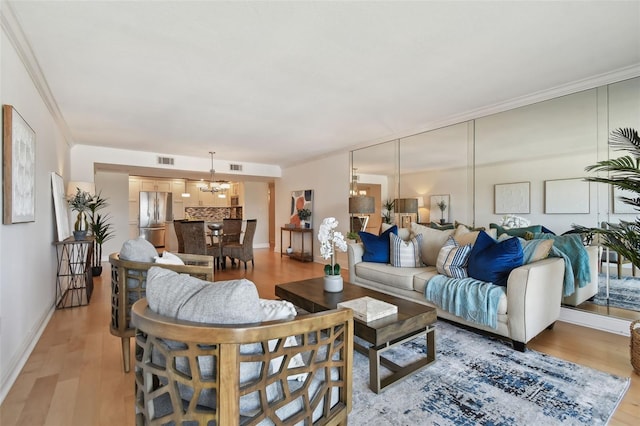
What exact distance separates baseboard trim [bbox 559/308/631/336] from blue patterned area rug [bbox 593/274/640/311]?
0.15m

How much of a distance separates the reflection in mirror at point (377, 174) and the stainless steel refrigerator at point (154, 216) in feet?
22.5

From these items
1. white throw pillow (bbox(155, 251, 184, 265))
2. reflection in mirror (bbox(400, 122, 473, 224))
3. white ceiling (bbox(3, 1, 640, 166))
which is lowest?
white throw pillow (bbox(155, 251, 184, 265))

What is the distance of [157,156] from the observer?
608cm

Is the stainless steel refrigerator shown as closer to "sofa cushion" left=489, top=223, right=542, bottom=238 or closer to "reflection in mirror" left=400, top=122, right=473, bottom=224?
"reflection in mirror" left=400, top=122, right=473, bottom=224

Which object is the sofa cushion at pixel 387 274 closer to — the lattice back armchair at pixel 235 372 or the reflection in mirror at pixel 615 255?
the reflection in mirror at pixel 615 255

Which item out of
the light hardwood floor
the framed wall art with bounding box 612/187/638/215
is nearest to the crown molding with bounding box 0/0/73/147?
the light hardwood floor

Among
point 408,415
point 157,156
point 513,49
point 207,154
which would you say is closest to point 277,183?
point 207,154

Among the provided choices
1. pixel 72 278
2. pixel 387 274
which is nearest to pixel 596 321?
pixel 387 274

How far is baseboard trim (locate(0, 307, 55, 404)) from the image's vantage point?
1.86 metres

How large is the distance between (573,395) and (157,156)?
693 centimetres

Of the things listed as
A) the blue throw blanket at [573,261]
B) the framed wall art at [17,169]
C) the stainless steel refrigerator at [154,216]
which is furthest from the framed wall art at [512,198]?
the stainless steel refrigerator at [154,216]

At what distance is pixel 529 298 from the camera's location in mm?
2320

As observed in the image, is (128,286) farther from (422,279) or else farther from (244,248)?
(244,248)

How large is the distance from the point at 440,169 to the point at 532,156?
45.2 inches
